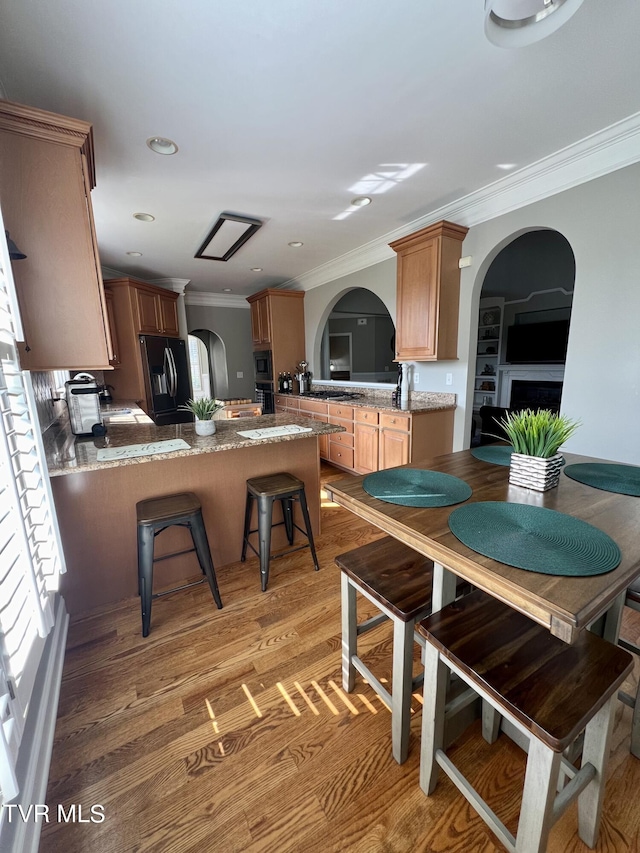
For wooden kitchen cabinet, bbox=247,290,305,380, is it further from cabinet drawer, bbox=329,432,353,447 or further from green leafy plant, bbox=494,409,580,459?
green leafy plant, bbox=494,409,580,459

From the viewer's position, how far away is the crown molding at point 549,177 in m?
2.08

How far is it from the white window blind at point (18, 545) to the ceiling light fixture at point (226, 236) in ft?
7.80

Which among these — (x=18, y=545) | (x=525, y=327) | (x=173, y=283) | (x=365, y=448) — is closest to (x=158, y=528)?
(x=18, y=545)

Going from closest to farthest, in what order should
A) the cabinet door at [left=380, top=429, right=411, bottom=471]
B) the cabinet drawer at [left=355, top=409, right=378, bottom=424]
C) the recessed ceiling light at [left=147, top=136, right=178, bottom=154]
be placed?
the recessed ceiling light at [left=147, top=136, right=178, bottom=154], the cabinet door at [left=380, top=429, right=411, bottom=471], the cabinet drawer at [left=355, top=409, right=378, bottom=424]

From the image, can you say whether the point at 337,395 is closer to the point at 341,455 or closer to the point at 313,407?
the point at 313,407

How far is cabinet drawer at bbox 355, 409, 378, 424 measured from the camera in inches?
144

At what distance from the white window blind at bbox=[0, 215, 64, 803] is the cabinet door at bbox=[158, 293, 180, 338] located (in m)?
4.09

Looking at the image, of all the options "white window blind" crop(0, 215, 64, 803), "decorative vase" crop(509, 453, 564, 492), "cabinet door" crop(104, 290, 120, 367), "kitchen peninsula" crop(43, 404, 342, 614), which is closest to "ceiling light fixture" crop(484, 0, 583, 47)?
"decorative vase" crop(509, 453, 564, 492)

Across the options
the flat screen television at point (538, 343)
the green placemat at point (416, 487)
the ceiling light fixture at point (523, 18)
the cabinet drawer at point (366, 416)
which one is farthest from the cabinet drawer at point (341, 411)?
the flat screen television at point (538, 343)

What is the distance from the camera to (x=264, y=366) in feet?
19.0

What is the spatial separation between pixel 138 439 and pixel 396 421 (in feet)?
7.40

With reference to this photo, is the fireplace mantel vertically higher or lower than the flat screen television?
lower

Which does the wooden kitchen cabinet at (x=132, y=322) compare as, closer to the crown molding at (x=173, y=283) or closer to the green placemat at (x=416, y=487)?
the crown molding at (x=173, y=283)

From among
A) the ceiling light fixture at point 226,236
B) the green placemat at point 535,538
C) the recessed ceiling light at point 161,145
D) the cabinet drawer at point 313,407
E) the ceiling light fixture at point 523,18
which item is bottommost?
the cabinet drawer at point 313,407
